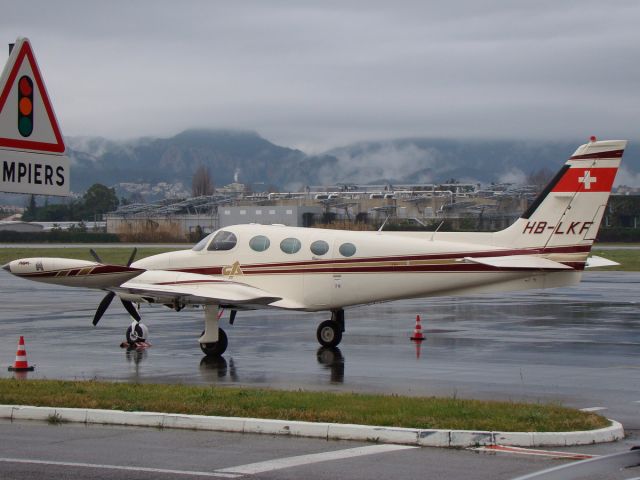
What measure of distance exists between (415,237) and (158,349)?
6184 mm

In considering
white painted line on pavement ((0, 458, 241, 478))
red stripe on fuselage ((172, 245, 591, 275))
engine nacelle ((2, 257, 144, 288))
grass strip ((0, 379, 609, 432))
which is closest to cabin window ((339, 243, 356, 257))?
red stripe on fuselage ((172, 245, 591, 275))

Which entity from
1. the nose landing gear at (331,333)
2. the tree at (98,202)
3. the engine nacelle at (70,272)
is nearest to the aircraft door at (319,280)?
the nose landing gear at (331,333)

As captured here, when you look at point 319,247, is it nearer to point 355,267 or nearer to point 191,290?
point 355,267

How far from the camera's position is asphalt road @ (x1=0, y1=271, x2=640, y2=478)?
1114cm

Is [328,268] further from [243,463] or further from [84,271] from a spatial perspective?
[243,463]

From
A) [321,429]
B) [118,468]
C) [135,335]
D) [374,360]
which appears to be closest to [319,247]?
[374,360]

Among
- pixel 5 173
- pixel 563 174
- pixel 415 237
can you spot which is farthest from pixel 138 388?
pixel 563 174

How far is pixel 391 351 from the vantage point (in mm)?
22672

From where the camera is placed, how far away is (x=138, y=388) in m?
15.5

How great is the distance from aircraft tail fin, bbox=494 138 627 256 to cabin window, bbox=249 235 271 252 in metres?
5.10

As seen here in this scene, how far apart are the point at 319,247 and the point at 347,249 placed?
62 centimetres

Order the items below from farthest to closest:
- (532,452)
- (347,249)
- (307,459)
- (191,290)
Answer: (347,249), (191,290), (532,452), (307,459)

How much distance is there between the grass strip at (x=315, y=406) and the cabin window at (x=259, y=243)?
7.87 meters

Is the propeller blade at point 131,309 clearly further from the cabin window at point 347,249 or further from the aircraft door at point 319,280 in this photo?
the cabin window at point 347,249
